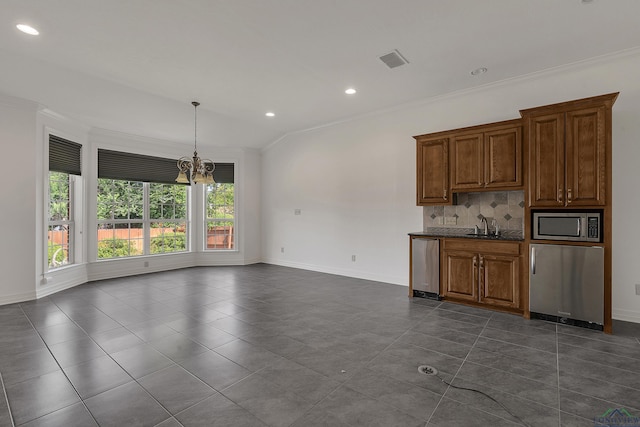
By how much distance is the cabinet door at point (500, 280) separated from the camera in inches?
148

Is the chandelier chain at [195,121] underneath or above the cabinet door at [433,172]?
above

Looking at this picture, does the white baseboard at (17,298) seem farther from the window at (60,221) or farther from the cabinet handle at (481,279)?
the cabinet handle at (481,279)

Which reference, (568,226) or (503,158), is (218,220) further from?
(568,226)

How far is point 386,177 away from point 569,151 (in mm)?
2567

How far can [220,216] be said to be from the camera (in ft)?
24.7

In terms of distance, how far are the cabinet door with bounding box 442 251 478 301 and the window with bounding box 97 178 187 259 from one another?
565cm

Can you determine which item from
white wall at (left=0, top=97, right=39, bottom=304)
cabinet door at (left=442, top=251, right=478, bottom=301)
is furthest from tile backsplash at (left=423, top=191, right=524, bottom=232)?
white wall at (left=0, top=97, right=39, bottom=304)

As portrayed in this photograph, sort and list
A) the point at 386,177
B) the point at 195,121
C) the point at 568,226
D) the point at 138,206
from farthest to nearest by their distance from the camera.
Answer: the point at 138,206 → the point at 195,121 → the point at 386,177 → the point at 568,226

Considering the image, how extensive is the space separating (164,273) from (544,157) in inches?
262

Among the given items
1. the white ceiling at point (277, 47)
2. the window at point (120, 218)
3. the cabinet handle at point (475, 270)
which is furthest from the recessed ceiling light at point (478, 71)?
the window at point (120, 218)

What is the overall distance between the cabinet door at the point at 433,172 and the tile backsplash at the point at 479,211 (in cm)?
35

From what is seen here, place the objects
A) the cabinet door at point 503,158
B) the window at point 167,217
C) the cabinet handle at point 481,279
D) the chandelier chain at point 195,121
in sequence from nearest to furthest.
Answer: the cabinet door at point 503,158 < the cabinet handle at point 481,279 < the chandelier chain at point 195,121 < the window at point 167,217

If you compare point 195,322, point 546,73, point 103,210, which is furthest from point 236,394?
point 103,210

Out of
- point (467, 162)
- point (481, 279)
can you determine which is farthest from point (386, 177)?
point (481, 279)
